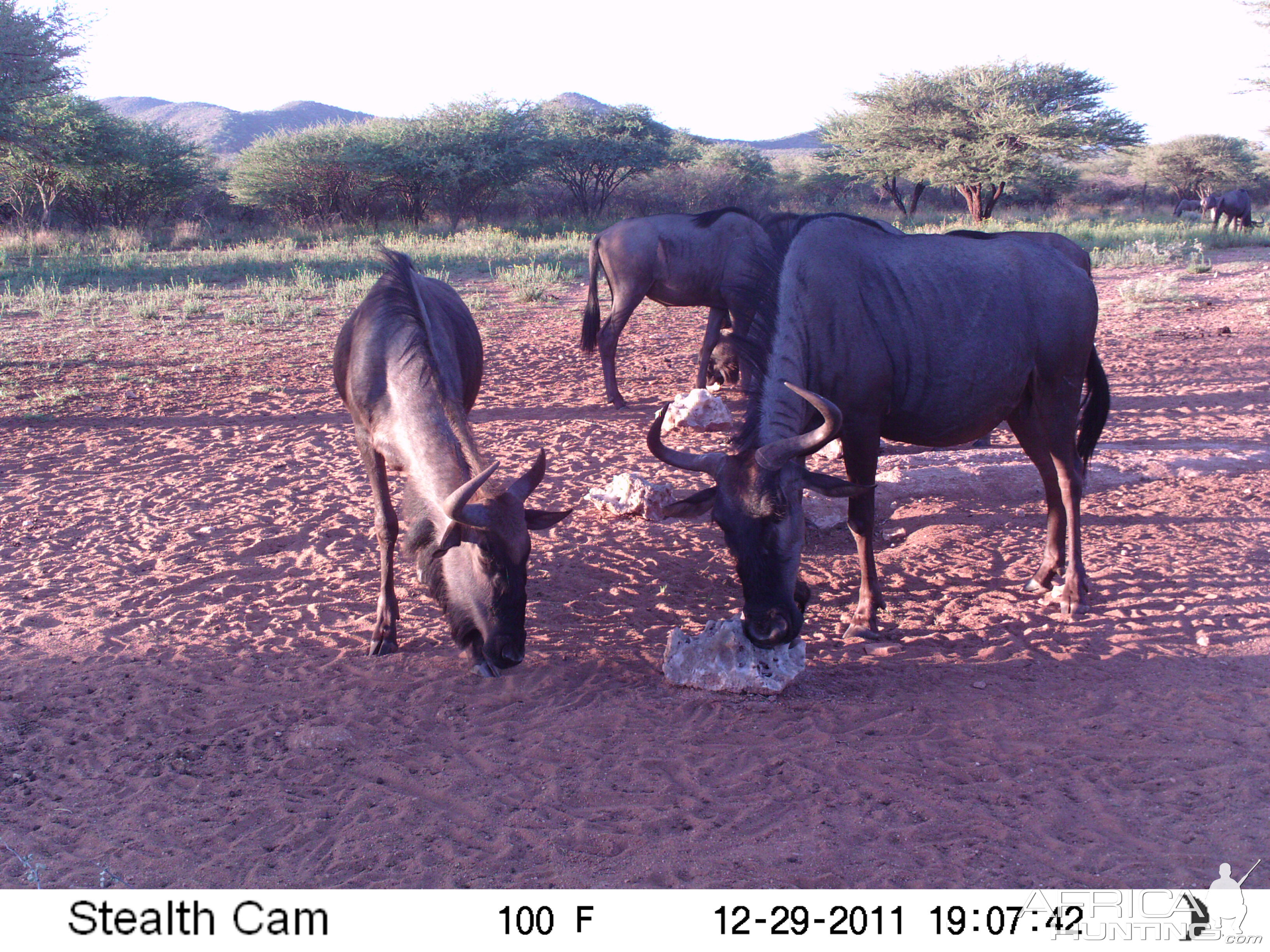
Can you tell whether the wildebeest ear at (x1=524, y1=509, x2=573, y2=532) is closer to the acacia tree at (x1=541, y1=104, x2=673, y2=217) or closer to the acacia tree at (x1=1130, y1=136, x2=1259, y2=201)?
the acacia tree at (x1=541, y1=104, x2=673, y2=217)

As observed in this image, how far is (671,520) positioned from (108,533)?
3806 mm

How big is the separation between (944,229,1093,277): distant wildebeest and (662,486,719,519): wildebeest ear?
2.33 metres

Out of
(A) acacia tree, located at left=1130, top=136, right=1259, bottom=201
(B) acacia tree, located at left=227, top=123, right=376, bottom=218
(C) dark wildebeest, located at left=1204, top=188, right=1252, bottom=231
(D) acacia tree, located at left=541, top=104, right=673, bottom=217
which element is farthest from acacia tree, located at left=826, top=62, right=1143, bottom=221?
(B) acacia tree, located at left=227, top=123, right=376, bottom=218

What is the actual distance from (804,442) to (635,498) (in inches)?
100

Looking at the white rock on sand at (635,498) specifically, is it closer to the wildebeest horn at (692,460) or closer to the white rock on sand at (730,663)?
the white rock on sand at (730,663)

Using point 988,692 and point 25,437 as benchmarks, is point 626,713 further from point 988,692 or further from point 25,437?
point 25,437

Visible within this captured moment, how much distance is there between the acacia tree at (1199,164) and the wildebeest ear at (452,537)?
45385 millimetres

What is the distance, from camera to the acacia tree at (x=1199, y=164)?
39.2 metres

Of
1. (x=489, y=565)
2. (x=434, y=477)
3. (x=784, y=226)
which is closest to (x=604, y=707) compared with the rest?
(x=489, y=565)

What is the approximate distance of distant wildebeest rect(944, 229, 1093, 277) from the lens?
4.85 meters

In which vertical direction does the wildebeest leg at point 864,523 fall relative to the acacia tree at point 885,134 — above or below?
below

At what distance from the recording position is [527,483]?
3420 mm

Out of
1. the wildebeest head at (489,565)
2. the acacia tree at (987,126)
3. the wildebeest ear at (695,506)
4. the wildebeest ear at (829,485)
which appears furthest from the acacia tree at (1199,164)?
the wildebeest head at (489,565)

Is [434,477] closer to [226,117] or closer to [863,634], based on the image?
[863,634]
